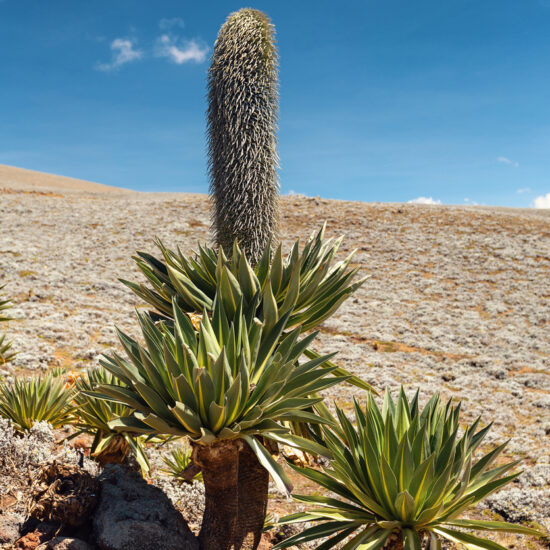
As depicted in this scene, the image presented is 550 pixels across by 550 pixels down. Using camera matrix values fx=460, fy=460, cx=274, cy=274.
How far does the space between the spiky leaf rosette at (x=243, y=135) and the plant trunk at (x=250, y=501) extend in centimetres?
228

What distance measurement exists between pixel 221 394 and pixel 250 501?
4.26 feet

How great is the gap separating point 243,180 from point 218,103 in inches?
36.6

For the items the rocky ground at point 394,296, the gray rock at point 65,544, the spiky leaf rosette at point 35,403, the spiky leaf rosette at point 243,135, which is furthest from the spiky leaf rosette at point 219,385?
the rocky ground at point 394,296

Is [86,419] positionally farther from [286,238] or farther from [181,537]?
[286,238]

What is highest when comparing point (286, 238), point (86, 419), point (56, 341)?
point (286, 238)

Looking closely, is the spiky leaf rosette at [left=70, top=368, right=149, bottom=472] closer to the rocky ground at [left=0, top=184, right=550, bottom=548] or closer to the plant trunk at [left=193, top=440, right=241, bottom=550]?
the plant trunk at [left=193, top=440, right=241, bottom=550]

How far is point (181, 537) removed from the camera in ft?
11.0

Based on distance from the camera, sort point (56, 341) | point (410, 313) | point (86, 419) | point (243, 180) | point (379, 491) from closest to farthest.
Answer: point (379, 491)
point (86, 419)
point (243, 180)
point (56, 341)
point (410, 313)

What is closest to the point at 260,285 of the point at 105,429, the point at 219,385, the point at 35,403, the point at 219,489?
the point at 219,385

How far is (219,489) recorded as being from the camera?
3.01 meters

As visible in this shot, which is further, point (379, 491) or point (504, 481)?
point (504, 481)

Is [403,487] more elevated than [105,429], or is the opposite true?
[403,487]

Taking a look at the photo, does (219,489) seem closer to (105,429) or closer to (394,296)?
(105,429)

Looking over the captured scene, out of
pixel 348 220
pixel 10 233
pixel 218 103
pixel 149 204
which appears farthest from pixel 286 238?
pixel 218 103
